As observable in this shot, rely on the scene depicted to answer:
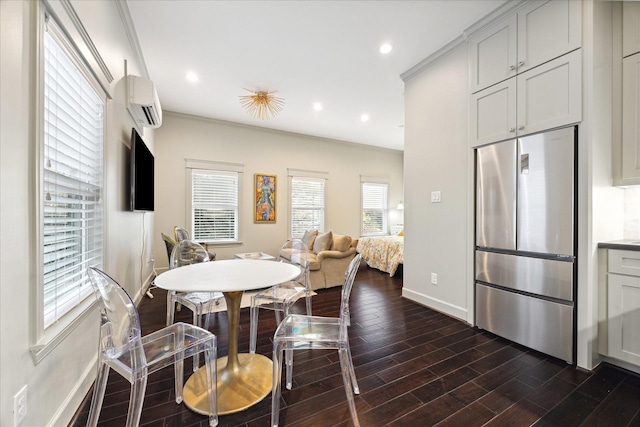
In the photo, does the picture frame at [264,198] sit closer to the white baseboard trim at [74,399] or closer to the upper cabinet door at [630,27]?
the white baseboard trim at [74,399]

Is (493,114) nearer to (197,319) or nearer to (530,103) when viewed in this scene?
(530,103)

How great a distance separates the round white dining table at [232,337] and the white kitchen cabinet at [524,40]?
101 inches

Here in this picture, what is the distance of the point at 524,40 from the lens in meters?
2.29

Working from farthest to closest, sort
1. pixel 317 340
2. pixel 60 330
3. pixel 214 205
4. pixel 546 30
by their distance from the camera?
pixel 214 205
pixel 546 30
pixel 317 340
pixel 60 330

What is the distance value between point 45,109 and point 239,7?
1870 mm

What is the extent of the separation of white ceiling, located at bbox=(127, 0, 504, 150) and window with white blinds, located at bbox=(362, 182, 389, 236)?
2732 millimetres

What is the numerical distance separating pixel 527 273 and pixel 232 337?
7.88 ft

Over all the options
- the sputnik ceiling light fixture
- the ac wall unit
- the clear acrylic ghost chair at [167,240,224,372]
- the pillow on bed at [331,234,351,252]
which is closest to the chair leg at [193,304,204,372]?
the clear acrylic ghost chair at [167,240,224,372]

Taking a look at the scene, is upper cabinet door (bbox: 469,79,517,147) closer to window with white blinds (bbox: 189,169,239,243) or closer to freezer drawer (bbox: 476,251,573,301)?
freezer drawer (bbox: 476,251,573,301)

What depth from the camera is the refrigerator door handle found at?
89.6 inches

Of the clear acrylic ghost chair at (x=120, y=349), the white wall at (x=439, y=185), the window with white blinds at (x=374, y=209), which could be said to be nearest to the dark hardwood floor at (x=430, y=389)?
the clear acrylic ghost chair at (x=120, y=349)

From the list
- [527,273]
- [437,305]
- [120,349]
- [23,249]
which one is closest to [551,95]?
[527,273]

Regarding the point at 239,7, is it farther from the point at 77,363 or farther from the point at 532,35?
the point at 77,363

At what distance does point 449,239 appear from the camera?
116 inches
